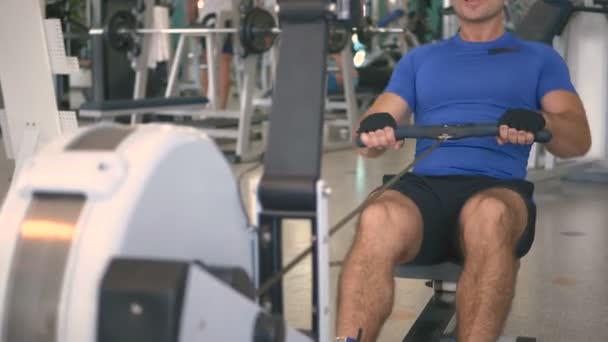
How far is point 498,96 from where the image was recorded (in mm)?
2238

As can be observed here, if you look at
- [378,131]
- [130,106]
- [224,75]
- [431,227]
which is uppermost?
[378,131]

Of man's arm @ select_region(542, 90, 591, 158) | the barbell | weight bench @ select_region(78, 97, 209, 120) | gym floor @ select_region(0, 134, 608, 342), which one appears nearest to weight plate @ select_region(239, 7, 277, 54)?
the barbell

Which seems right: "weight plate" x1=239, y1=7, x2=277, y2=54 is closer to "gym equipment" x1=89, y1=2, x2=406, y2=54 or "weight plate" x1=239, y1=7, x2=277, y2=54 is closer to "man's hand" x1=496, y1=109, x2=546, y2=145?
"gym equipment" x1=89, y1=2, x2=406, y2=54

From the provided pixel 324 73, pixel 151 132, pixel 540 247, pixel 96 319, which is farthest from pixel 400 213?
pixel 540 247

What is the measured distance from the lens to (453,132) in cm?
189

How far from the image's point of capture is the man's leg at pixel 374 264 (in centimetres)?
188

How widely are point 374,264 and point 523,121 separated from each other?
0.39 m

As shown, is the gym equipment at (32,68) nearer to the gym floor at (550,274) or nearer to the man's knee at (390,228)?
the gym floor at (550,274)

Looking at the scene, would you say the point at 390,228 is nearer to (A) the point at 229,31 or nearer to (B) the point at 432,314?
(B) the point at 432,314

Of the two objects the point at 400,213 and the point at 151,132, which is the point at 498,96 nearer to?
the point at 400,213

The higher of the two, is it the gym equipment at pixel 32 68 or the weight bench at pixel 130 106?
the gym equipment at pixel 32 68

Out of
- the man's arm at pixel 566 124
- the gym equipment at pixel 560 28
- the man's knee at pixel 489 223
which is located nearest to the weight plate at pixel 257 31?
the gym equipment at pixel 560 28

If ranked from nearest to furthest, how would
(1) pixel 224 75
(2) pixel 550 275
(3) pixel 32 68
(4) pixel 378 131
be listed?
1. (4) pixel 378 131
2. (2) pixel 550 275
3. (3) pixel 32 68
4. (1) pixel 224 75

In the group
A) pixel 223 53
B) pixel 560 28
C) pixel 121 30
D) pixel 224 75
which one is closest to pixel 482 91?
pixel 560 28
